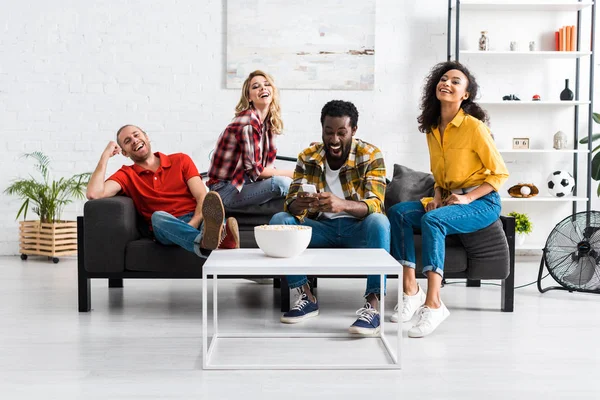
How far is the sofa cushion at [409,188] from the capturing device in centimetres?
356

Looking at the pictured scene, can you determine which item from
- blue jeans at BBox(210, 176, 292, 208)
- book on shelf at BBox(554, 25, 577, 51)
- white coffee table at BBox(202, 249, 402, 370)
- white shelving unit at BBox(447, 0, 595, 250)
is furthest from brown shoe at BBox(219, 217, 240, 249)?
book on shelf at BBox(554, 25, 577, 51)

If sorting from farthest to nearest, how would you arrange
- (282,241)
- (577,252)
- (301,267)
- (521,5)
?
(521,5) → (577,252) → (282,241) → (301,267)

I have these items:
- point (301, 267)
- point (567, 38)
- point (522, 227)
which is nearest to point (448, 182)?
point (301, 267)

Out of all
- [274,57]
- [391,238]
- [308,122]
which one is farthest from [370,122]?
[391,238]

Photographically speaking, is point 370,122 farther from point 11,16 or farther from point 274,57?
point 11,16

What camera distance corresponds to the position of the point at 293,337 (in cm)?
275

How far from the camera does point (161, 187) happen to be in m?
3.42

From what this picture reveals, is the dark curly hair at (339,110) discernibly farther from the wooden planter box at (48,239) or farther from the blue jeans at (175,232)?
the wooden planter box at (48,239)

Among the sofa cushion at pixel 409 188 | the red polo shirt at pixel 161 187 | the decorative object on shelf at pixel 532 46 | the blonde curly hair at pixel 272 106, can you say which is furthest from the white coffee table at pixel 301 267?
the decorative object on shelf at pixel 532 46

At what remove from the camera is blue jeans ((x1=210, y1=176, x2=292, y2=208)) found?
3504mm

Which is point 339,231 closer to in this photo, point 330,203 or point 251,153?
point 330,203

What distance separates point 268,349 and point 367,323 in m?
0.42

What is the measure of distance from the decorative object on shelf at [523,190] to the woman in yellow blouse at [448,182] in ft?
6.58

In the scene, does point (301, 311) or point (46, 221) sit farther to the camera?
point (46, 221)
